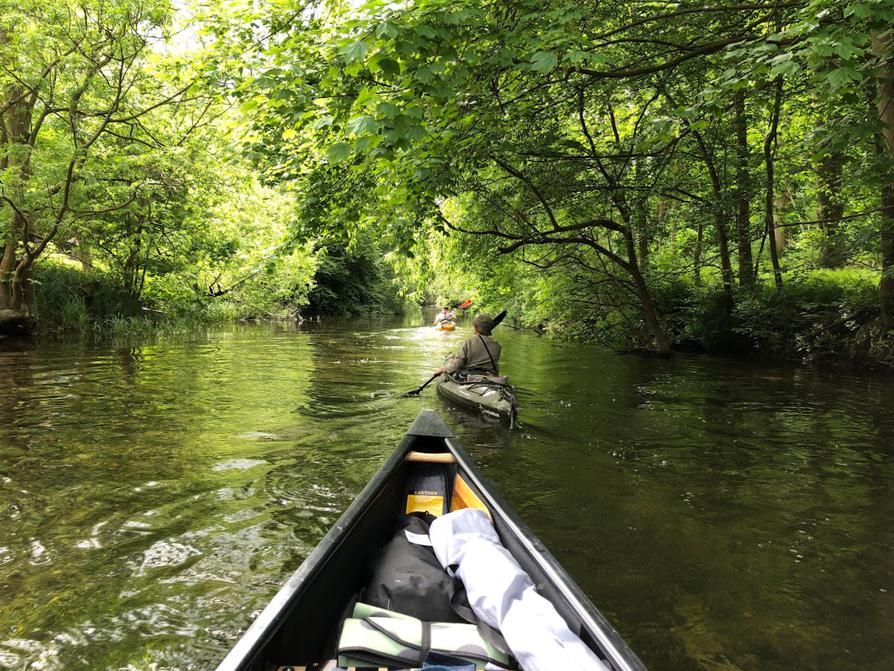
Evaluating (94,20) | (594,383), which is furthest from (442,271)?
(94,20)

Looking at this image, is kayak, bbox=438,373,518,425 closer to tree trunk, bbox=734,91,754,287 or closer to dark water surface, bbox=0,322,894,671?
dark water surface, bbox=0,322,894,671

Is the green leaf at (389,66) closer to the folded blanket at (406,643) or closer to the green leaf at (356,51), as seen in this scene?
the green leaf at (356,51)

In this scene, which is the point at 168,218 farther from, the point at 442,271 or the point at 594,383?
the point at 594,383

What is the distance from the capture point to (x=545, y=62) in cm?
405

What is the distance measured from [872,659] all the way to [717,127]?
35.1 feet

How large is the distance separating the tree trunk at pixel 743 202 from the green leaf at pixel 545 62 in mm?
7929

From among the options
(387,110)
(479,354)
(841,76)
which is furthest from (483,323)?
(841,76)

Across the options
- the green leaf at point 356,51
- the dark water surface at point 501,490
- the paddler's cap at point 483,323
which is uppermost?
the green leaf at point 356,51

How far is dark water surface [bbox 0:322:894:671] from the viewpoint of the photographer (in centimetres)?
272

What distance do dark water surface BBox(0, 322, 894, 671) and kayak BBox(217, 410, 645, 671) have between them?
0.75m

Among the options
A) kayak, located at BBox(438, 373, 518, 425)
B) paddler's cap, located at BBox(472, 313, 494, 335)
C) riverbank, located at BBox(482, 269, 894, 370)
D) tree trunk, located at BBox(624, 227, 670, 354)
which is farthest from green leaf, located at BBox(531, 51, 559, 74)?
riverbank, located at BBox(482, 269, 894, 370)

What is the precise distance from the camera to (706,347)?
51.2 ft

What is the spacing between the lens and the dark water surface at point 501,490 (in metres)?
2.72

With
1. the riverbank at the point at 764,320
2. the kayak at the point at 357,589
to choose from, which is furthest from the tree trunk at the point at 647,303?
the kayak at the point at 357,589
